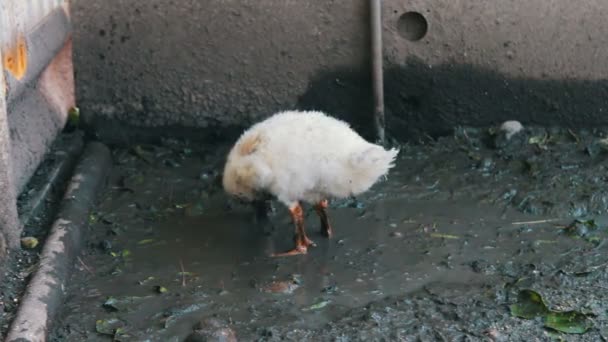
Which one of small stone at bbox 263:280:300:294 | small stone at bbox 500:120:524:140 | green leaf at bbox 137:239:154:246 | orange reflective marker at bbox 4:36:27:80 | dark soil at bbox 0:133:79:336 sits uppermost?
orange reflective marker at bbox 4:36:27:80

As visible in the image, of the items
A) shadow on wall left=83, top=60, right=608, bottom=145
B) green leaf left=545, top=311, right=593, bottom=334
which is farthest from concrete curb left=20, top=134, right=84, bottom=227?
green leaf left=545, top=311, right=593, bottom=334

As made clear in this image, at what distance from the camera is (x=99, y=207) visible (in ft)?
18.0

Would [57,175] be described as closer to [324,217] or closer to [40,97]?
[40,97]

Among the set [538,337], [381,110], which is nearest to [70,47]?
[381,110]

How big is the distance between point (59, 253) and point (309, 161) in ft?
4.11

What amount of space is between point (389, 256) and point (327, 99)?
1767 mm

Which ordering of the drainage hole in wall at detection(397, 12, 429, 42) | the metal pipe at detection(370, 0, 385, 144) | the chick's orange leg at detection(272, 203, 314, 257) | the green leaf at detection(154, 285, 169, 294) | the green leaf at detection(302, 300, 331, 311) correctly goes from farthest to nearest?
1. the drainage hole in wall at detection(397, 12, 429, 42)
2. the metal pipe at detection(370, 0, 385, 144)
3. the chick's orange leg at detection(272, 203, 314, 257)
4. the green leaf at detection(154, 285, 169, 294)
5. the green leaf at detection(302, 300, 331, 311)

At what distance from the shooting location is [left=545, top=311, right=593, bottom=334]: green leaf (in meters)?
4.11

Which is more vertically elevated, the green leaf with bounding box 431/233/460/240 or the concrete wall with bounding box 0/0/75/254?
the concrete wall with bounding box 0/0/75/254

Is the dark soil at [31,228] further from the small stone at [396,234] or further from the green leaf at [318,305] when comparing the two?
the small stone at [396,234]

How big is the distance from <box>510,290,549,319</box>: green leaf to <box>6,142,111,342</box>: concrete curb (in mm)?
1992

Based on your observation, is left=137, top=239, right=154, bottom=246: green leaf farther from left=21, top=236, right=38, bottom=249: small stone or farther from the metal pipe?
the metal pipe

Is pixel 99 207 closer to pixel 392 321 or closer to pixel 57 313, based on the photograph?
pixel 57 313

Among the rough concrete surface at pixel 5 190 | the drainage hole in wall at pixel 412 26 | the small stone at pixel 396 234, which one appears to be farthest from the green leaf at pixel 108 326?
the drainage hole in wall at pixel 412 26
